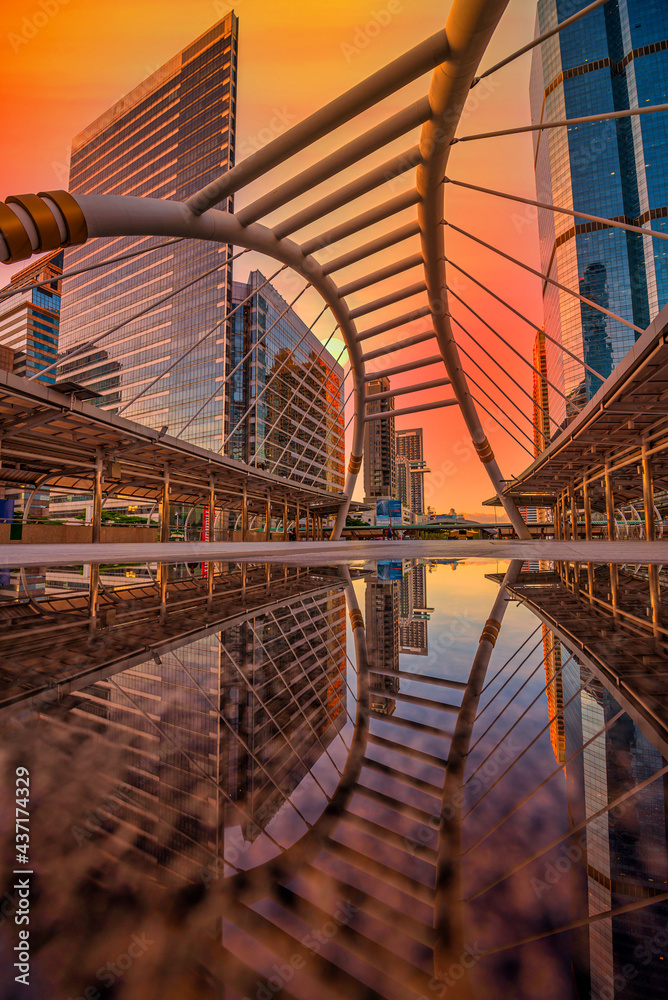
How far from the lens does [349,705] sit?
1.61m

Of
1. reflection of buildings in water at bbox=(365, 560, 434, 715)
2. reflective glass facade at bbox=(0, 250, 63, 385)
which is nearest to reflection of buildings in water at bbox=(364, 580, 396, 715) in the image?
reflection of buildings in water at bbox=(365, 560, 434, 715)

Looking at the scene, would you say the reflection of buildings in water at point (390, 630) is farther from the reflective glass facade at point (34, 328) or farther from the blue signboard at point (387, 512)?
the reflective glass facade at point (34, 328)

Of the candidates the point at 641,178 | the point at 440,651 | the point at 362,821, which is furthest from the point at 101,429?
the point at 641,178

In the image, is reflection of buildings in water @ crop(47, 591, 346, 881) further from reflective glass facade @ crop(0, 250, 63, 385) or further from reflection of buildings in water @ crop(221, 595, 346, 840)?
reflective glass facade @ crop(0, 250, 63, 385)

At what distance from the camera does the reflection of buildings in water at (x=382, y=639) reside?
1.69 m

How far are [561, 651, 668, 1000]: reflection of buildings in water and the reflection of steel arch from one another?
825 cm

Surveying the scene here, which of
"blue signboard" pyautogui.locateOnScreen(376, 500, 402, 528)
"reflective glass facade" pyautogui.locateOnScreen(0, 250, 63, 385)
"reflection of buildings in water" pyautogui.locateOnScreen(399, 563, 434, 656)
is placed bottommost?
"reflection of buildings in water" pyautogui.locateOnScreen(399, 563, 434, 656)

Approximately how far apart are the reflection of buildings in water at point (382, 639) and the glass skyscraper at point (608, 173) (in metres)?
85.0

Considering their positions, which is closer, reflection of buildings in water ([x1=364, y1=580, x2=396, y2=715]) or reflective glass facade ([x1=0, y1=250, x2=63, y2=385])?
reflection of buildings in water ([x1=364, y1=580, x2=396, y2=715])

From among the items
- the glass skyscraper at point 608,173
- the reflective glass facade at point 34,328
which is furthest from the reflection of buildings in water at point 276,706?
the reflective glass facade at point 34,328

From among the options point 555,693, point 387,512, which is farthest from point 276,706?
point 387,512

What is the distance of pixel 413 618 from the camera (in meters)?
3.33

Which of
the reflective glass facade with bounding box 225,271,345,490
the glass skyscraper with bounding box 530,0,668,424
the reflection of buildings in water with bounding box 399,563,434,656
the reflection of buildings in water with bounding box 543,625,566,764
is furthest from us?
the glass skyscraper with bounding box 530,0,668,424

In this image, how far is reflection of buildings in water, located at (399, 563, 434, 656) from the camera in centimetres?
252
